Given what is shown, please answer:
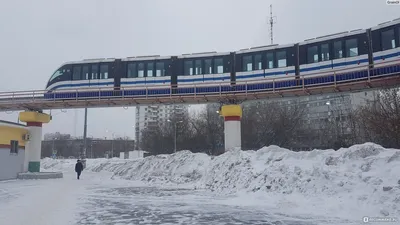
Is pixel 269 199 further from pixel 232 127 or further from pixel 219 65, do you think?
pixel 219 65

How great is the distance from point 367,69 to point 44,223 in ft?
66.3

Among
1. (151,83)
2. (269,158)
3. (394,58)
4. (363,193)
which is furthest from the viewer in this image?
(151,83)

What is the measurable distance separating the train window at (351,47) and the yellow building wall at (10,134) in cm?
2554

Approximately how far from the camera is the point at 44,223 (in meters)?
9.91

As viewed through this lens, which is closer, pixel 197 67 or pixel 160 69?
pixel 197 67

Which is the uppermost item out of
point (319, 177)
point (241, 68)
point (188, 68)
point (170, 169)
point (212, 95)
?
point (188, 68)

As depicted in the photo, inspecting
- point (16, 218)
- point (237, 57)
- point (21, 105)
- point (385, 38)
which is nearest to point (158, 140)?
point (21, 105)

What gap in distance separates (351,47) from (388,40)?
2237mm

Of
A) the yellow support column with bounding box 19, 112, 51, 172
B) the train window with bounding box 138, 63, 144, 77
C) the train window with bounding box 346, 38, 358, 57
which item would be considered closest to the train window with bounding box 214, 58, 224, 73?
the train window with bounding box 138, 63, 144, 77

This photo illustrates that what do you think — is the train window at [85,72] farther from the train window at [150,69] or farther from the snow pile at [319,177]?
the snow pile at [319,177]

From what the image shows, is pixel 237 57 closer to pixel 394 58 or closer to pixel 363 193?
pixel 394 58

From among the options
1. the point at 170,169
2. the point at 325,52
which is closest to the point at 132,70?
the point at 170,169

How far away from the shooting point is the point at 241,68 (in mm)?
26891

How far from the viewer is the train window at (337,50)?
23.4 m
